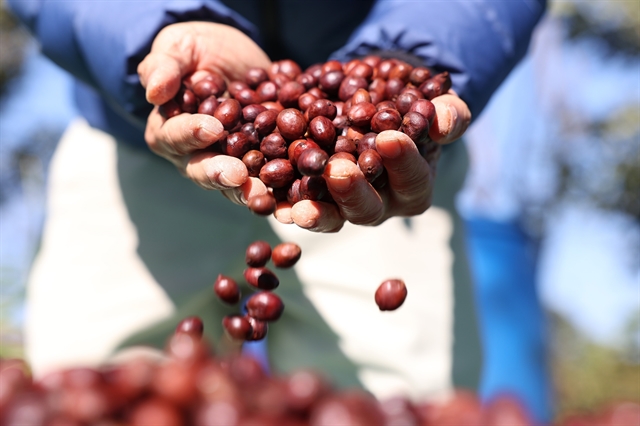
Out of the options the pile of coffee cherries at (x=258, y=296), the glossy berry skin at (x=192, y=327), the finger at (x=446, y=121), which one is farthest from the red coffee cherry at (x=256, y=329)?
the finger at (x=446, y=121)

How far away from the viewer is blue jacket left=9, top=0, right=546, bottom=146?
1.59 m

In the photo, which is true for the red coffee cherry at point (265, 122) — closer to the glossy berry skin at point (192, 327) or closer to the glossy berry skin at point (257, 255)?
the glossy berry skin at point (257, 255)

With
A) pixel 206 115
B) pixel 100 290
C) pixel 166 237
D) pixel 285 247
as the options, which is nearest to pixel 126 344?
pixel 100 290

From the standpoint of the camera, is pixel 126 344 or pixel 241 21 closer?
pixel 241 21

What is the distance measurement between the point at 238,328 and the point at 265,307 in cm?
9

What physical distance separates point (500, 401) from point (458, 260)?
1.48m

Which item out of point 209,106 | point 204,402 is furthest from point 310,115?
point 204,402

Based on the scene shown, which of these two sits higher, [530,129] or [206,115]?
[206,115]

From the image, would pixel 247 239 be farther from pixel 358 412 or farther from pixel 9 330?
pixel 9 330

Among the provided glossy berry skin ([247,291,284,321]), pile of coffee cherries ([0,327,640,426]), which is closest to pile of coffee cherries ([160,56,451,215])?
glossy berry skin ([247,291,284,321])

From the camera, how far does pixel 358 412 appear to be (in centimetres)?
83

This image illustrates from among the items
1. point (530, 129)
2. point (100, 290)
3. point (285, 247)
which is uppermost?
point (285, 247)

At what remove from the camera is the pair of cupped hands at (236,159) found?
1.24m

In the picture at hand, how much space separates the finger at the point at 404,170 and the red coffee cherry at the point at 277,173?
0.68 ft
